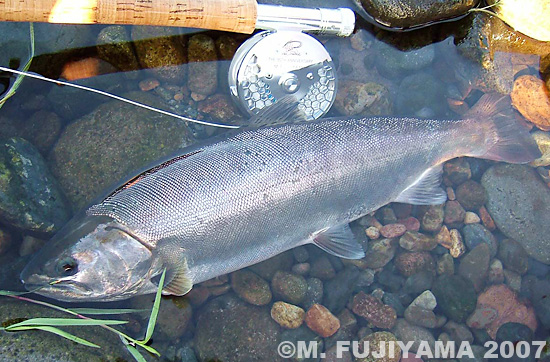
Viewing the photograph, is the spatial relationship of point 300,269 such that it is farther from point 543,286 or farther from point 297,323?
point 543,286

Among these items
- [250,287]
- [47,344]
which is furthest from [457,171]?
[47,344]

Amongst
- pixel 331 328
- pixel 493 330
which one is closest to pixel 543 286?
pixel 493 330

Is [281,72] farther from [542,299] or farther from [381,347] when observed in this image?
[542,299]

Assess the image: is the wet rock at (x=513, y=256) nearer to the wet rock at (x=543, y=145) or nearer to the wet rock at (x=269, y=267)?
the wet rock at (x=543, y=145)

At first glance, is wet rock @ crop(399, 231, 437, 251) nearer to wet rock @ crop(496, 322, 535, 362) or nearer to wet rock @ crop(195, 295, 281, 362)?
wet rock @ crop(496, 322, 535, 362)

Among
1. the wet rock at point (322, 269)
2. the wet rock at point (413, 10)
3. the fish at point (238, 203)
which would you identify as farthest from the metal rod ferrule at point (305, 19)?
the wet rock at point (322, 269)

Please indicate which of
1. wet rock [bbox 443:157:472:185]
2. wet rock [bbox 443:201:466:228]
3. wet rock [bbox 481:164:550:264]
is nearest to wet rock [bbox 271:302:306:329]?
wet rock [bbox 443:201:466:228]
